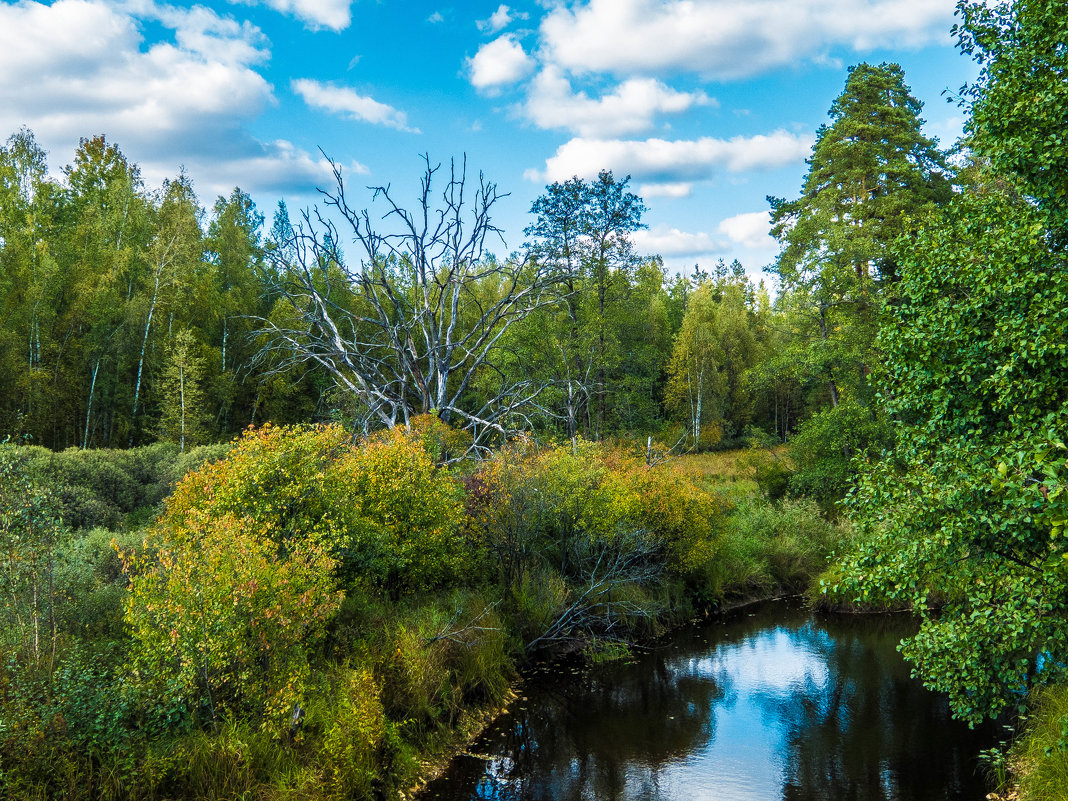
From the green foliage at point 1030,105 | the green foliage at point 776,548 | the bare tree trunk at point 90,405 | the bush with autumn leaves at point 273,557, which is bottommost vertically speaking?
the green foliage at point 776,548

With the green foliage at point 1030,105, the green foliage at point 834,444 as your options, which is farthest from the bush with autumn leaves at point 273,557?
the green foliage at point 834,444

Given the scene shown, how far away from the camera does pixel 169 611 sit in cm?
786

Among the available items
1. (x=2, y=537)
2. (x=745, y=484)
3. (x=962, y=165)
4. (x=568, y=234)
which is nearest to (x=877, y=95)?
(x=962, y=165)

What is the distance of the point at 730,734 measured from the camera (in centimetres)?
1225

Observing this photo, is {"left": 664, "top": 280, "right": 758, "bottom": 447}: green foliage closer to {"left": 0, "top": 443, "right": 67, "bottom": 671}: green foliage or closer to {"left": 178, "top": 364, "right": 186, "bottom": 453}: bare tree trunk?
{"left": 178, "top": 364, "right": 186, "bottom": 453}: bare tree trunk

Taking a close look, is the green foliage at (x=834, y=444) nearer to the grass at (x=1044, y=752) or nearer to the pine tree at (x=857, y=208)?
the pine tree at (x=857, y=208)

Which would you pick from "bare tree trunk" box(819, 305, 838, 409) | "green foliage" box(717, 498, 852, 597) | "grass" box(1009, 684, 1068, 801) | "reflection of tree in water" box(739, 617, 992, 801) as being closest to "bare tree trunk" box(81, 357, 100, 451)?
"green foliage" box(717, 498, 852, 597)

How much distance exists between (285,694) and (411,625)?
13.2 ft

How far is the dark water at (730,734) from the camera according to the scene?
10250 mm

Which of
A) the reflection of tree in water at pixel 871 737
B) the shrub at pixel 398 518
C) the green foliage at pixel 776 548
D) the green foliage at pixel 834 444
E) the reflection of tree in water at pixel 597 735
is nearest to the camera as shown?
the reflection of tree in water at pixel 871 737

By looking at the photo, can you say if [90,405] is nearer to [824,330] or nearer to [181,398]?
[181,398]

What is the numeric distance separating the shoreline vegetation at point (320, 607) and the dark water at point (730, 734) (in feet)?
3.11

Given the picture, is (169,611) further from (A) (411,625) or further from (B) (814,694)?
(B) (814,694)

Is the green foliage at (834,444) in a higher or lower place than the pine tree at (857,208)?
lower
